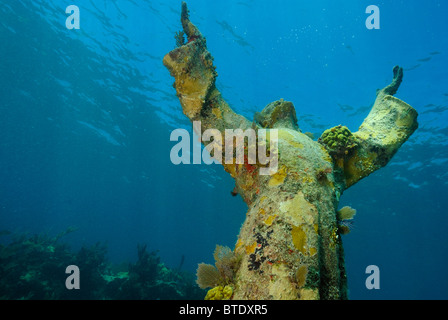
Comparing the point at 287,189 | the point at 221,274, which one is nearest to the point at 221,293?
the point at 221,274

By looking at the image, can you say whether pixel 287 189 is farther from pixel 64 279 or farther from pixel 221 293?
pixel 64 279

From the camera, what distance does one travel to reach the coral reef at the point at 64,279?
8508 millimetres

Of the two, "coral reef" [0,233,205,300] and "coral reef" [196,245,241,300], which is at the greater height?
"coral reef" [196,245,241,300]

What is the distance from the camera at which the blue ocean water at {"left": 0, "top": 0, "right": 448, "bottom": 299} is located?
1206 cm

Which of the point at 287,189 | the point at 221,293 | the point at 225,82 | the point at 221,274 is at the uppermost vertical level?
the point at 225,82

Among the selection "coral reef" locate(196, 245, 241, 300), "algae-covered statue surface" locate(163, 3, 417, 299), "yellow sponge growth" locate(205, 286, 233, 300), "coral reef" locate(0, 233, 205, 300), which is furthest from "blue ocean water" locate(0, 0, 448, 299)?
"coral reef" locate(0, 233, 205, 300)

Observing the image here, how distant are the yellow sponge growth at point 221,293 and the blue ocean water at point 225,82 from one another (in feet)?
5.77

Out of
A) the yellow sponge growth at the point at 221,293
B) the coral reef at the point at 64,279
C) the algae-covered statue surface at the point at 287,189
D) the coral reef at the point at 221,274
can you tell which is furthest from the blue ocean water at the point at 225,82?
the coral reef at the point at 64,279

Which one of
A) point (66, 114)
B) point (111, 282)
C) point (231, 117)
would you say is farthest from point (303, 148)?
point (66, 114)

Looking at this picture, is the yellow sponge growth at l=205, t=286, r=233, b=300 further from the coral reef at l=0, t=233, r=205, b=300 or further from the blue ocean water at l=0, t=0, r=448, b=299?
the coral reef at l=0, t=233, r=205, b=300

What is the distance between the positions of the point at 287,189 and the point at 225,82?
14892 millimetres

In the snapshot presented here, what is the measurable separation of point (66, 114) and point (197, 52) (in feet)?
92.0

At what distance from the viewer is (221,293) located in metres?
2.12
